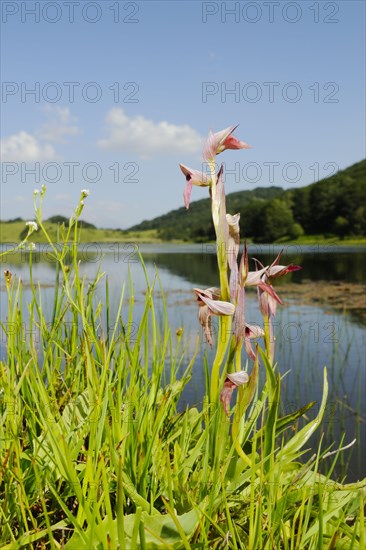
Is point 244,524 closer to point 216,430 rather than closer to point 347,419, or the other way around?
point 216,430

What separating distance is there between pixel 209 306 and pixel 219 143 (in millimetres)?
458

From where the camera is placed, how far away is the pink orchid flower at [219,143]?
1301 mm

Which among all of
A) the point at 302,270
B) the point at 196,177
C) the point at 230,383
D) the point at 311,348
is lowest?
the point at 311,348

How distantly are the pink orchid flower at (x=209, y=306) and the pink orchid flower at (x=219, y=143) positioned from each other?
366 millimetres

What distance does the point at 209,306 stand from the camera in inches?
48.1

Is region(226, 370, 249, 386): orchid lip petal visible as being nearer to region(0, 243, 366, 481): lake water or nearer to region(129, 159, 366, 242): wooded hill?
region(0, 243, 366, 481): lake water

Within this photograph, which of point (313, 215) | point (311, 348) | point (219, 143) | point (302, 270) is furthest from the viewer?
point (313, 215)

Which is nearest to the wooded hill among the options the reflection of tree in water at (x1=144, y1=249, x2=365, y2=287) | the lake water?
the reflection of tree in water at (x1=144, y1=249, x2=365, y2=287)

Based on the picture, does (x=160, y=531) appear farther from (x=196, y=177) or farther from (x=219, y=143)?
(x=219, y=143)

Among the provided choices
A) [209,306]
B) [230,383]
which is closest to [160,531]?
[230,383]

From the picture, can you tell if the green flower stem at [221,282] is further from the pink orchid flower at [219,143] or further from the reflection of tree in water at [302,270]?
the reflection of tree in water at [302,270]

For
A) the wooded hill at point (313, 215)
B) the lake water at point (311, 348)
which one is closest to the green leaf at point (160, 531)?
the lake water at point (311, 348)

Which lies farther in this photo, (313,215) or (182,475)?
(313,215)

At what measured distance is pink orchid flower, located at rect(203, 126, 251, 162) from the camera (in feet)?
4.27
